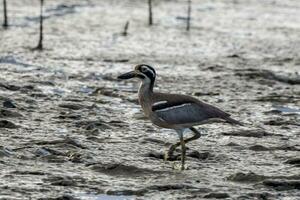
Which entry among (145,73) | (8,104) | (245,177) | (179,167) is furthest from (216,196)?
(8,104)

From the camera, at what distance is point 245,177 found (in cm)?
880

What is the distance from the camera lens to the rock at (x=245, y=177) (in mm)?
8758

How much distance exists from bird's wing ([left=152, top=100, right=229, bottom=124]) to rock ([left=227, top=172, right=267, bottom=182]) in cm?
69

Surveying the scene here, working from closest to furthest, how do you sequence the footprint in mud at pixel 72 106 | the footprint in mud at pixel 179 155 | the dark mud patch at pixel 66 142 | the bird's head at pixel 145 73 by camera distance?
the bird's head at pixel 145 73 < the footprint in mud at pixel 179 155 < the dark mud patch at pixel 66 142 < the footprint in mud at pixel 72 106

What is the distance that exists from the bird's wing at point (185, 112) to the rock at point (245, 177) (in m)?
0.69

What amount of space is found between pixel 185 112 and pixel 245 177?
0.94 meters

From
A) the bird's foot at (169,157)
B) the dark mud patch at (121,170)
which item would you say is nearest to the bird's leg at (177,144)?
the bird's foot at (169,157)

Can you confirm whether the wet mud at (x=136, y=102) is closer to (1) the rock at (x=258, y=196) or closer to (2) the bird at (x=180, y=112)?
(1) the rock at (x=258, y=196)

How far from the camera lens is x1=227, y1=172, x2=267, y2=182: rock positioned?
345 inches

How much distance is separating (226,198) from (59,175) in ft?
5.00

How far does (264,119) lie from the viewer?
12.1 metres

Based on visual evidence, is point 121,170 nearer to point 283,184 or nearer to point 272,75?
point 283,184

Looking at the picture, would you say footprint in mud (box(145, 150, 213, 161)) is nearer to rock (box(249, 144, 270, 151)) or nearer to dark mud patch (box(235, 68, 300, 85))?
rock (box(249, 144, 270, 151))

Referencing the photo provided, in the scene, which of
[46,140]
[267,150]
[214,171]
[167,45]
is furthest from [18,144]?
[167,45]
